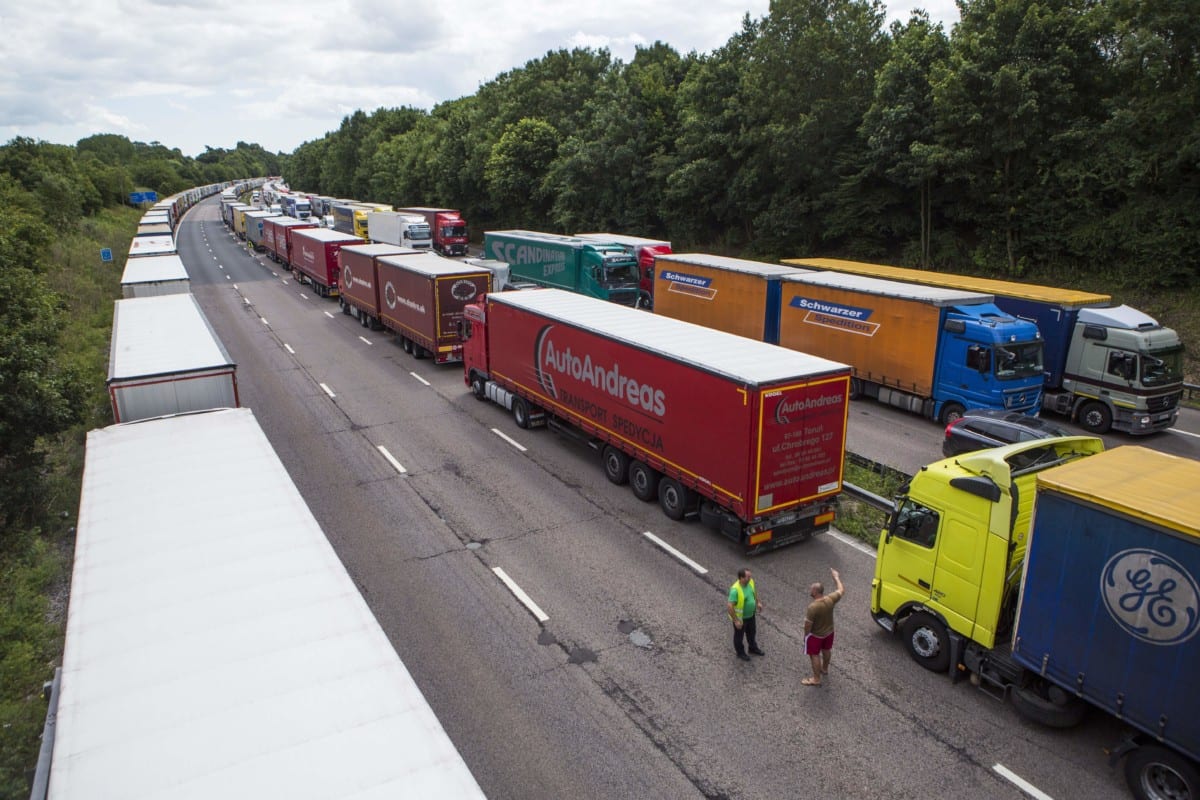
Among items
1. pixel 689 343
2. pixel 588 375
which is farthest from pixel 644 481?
pixel 689 343

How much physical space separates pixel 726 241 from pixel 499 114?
3663 centimetres

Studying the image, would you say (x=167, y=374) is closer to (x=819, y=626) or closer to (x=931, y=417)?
(x=819, y=626)

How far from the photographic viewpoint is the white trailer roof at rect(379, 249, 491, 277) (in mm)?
26953

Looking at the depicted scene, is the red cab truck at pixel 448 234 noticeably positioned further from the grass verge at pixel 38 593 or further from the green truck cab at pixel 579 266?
the grass verge at pixel 38 593

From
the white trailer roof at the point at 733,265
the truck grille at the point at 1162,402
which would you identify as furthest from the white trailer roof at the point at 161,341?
the truck grille at the point at 1162,402

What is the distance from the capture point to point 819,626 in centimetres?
1012

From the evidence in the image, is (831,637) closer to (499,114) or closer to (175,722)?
(175,722)

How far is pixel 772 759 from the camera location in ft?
30.0

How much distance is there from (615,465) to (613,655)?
6.54 m

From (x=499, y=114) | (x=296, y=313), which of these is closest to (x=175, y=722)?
(x=296, y=313)

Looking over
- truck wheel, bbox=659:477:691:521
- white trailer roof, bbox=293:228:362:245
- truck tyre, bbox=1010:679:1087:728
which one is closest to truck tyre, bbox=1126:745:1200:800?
truck tyre, bbox=1010:679:1087:728

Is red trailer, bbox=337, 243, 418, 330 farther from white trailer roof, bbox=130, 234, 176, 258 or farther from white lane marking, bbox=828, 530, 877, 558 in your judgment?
white lane marking, bbox=828, 530, 877, 558

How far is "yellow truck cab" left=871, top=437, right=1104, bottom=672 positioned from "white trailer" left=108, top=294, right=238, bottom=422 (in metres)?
13.2

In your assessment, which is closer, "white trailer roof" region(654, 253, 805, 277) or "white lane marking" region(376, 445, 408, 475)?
"white lane marking" region(376, 445, 408, 475)
